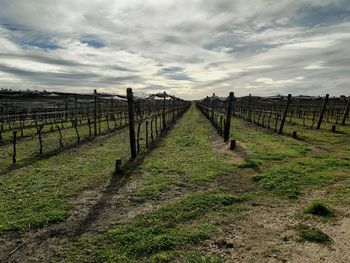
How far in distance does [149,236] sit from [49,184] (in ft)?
14.7

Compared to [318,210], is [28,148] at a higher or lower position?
lower

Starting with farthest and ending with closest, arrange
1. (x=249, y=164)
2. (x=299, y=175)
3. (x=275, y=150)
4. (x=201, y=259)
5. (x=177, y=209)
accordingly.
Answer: (x=275, y=150) → (x=249, y=164) → (x=299, y=175) → (x=177, y=209) → (x=201, y=259)

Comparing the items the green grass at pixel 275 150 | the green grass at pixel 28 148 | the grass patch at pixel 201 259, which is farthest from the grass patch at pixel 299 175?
the green grass at pixel 28 148

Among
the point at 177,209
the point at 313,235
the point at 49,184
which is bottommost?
the point at 49,184

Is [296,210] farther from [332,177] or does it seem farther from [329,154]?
[329,154]

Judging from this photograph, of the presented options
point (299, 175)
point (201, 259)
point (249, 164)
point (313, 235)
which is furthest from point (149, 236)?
point (249, 164)

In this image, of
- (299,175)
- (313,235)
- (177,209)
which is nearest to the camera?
(313,235)

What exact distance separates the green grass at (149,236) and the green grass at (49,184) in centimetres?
144

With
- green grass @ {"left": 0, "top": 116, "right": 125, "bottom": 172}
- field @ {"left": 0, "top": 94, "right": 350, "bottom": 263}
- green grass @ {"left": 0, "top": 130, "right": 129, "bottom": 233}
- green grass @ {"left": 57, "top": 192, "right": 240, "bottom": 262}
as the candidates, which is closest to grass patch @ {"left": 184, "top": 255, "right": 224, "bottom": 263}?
field @ {"left": 0, "top": 94, "right": 350, "bottom": 263}

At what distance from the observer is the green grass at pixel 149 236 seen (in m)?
4.79

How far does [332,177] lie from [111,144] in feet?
35.0

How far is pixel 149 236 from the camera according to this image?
17.6 feet

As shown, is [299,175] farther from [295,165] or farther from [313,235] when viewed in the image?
[313,235]

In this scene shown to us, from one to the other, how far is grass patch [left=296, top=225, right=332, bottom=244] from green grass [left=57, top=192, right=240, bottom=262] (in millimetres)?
1634
